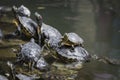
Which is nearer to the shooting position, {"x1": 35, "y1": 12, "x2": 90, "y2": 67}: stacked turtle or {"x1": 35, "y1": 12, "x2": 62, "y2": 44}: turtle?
{"x1": 35, "y1": 12, "x2": 90, "y2": 67}: stacked turtle

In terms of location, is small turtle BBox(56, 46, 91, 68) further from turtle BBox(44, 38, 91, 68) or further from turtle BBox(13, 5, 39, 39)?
turtle BBox(13, 5, 39, 39)

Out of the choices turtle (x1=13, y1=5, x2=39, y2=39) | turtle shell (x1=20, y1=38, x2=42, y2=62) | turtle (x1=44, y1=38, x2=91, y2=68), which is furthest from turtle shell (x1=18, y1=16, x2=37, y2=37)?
turtle shell (x1=20, y1=38, x2=42, y2=62)

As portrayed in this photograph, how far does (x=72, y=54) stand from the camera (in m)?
5.88

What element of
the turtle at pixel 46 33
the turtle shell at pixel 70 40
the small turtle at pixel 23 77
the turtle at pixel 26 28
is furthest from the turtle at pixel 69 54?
the small turtle at pixel 23 77

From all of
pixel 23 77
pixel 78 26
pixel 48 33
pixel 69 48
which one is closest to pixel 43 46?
pixel 48 33

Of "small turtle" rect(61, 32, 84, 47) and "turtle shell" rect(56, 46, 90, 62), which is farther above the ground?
"small turtle" rect(61, 32, 84, 47)

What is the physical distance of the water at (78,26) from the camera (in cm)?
543

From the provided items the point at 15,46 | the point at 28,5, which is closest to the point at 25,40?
the point at 15,46

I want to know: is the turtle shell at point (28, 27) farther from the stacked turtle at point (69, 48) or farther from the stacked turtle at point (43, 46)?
the stacked turtle at point (69, 48)

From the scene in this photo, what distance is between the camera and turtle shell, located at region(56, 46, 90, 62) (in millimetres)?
5820

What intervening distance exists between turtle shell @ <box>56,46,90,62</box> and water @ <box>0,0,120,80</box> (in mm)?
176

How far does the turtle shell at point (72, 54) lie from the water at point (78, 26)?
0.18 m

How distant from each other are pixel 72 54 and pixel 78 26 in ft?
8.96

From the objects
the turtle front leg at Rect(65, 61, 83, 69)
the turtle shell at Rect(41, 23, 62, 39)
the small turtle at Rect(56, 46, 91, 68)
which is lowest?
the turtle front leg at Rect(65, 61, 83, 69)
